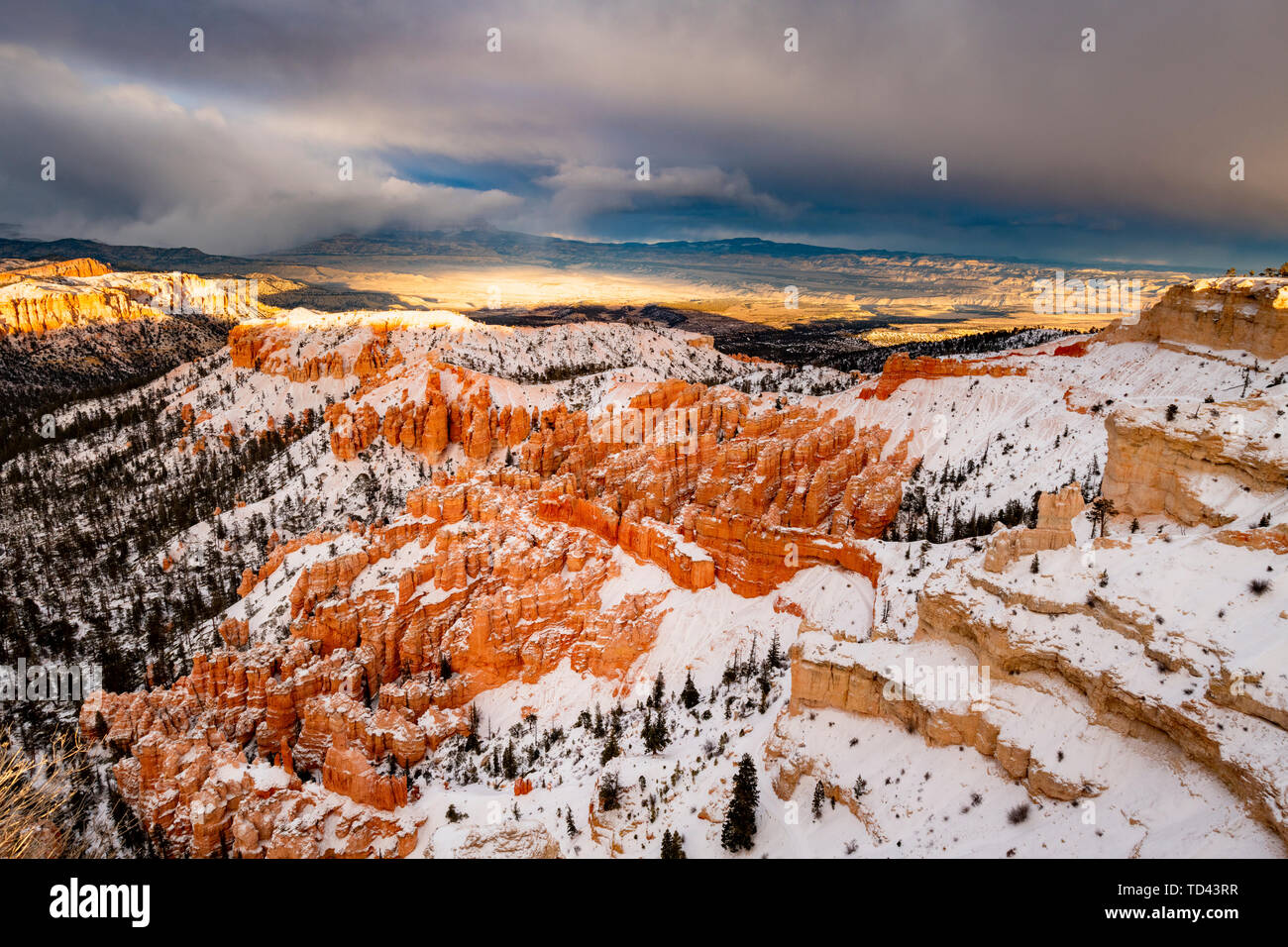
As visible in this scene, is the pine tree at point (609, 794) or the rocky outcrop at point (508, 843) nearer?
the rocky outcrop at point (508, 843)

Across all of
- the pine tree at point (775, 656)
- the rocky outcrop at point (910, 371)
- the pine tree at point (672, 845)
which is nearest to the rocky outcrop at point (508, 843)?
the pine tree at point (672, 845)

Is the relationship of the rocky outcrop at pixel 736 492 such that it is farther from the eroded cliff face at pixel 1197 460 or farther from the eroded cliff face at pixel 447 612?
the eroded cliff face at pixel 1197 460

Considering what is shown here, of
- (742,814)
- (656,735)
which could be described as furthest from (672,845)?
(656,735)

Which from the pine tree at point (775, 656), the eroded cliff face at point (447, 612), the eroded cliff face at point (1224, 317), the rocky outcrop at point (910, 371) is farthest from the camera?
the rocky outcrop at point (910, 371)

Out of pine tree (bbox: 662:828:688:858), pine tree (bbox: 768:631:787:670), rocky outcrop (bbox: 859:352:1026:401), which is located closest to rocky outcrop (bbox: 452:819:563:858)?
pine tree (bbox: 662:828:688:858)

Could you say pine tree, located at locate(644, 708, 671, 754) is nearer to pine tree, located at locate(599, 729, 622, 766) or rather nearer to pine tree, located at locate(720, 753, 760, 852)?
pine tree, located at locate(599, 729, 622, 766)
